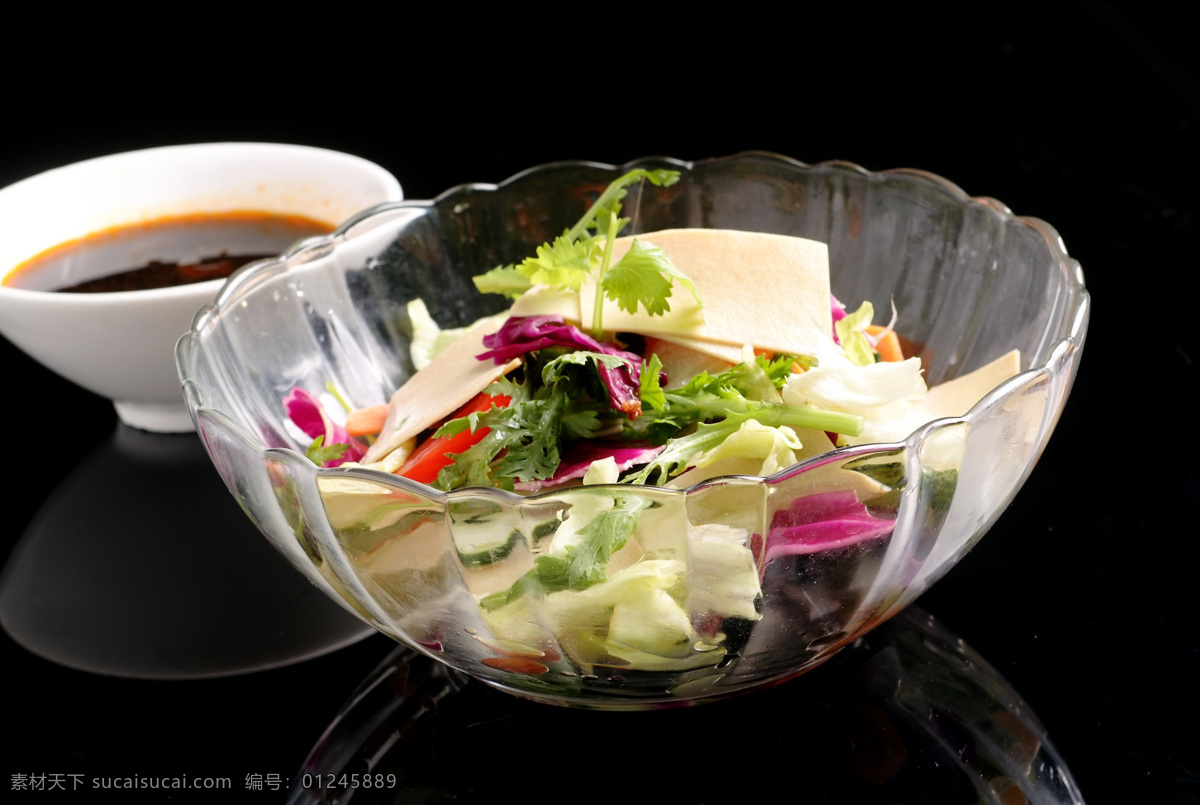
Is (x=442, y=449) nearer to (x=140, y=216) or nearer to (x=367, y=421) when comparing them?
(x=367, y=421)

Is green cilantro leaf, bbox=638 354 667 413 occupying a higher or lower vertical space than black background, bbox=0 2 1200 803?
higher

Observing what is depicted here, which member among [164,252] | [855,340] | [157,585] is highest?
[855,340]

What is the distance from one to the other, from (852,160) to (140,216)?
123 centimetres

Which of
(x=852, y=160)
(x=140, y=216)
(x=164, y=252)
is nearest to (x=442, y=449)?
(x=164, y=252)

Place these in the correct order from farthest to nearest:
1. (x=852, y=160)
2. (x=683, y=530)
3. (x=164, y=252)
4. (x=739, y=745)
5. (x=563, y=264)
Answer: (x=852, y=160)
(x=164, y=252)
(x=563, y=264)
(x=739, y=745)
(x=683, y=530)

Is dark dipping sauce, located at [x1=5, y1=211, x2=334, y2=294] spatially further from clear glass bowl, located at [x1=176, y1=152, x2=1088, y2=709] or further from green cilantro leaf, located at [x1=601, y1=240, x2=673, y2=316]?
green cilantro leaf, located at [x1=601, y1=240, x2=673, y2=316]

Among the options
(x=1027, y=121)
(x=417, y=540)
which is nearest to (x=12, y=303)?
(x=417, y=540)

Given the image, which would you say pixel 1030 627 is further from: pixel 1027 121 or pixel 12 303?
pixel 1027 121

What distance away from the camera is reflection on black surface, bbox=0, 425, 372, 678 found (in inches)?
46.9

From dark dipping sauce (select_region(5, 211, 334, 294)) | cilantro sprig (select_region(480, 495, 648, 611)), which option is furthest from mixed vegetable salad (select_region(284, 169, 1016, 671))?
dark dipping sauce (select_region(5, 211, 334, 294))

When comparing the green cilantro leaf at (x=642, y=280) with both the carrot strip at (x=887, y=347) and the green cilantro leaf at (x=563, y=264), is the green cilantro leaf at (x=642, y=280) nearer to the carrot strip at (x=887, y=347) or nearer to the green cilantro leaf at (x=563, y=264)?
the green cilantro leaf at (x=563, y=264)

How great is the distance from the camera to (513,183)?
1.50 m

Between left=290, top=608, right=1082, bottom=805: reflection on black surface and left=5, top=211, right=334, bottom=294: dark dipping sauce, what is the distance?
79 cm

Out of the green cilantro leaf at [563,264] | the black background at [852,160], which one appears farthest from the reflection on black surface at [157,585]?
the green cilantro leaf at [563,264]
